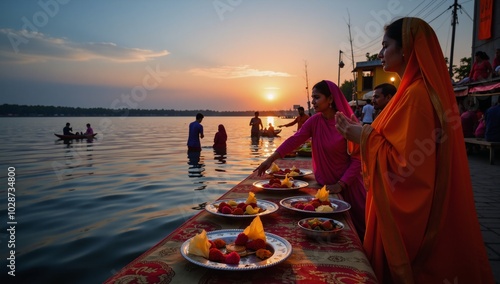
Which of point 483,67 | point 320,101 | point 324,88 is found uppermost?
point 483,67

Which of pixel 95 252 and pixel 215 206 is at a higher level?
pixel 215 206

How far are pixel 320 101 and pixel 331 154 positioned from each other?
1.84ft

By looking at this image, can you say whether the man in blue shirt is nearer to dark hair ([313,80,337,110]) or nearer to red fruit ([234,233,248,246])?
dark hair ([313,80,337,110])

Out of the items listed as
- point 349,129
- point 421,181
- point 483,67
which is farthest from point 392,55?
point 483,67

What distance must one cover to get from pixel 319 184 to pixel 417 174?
1.71m

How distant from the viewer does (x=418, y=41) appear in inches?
70.2

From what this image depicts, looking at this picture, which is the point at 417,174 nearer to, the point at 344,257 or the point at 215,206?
the point at 344,257

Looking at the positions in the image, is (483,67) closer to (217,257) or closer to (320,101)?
(320,101)

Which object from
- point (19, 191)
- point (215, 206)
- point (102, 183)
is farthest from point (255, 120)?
point (215, 206)

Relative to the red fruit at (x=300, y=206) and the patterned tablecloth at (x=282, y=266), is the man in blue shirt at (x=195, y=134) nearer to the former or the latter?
the red fruit at (x=300, y=206)

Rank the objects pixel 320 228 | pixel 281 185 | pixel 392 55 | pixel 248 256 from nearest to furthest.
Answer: pixel 248 256
pixel 320 228
pixel 392 55
pixel 281 185

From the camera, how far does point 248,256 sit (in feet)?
4.95

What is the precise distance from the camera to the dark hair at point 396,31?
1863mm

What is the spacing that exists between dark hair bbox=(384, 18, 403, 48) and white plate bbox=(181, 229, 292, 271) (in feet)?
4.54
